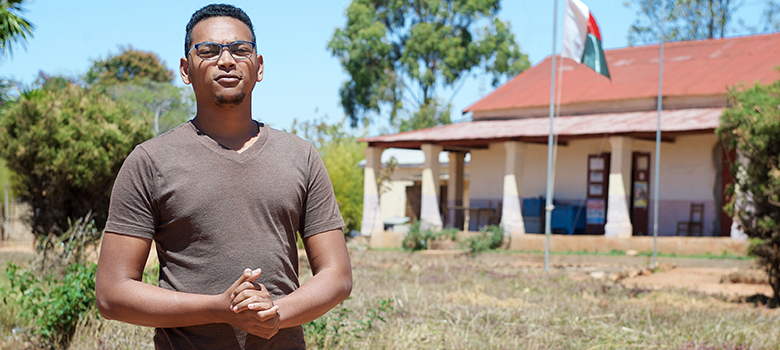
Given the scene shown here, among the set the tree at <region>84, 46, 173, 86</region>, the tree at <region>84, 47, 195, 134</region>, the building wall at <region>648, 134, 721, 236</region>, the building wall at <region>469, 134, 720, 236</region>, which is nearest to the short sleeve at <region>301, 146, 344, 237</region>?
the building wall at <region>469, 134, 720, 236</region>

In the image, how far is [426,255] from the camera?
58.4 ft

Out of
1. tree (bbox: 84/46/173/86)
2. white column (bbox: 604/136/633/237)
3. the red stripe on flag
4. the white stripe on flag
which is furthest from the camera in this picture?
tree (bbox: 84/46/173/86)

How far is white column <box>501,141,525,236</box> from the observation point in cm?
1906

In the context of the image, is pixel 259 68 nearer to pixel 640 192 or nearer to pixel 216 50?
pixel 216 50

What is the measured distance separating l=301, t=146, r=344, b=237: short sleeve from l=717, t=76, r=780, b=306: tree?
766 centimetres

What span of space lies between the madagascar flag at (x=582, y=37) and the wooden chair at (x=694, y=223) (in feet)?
18.0

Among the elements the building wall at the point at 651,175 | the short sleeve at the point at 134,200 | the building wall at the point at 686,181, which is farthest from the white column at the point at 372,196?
the short sleeve at the point at 134,200

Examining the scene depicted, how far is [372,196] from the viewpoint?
21766 mm

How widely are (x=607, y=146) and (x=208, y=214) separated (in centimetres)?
1906

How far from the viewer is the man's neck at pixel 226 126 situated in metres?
2.07

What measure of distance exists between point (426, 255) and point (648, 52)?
936cm

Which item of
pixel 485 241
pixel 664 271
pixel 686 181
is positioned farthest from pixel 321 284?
pixel 686 181

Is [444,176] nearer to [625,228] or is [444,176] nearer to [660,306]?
[625,228]

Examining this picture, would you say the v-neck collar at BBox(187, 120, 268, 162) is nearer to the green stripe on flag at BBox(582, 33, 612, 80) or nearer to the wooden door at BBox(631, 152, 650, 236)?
the green stripe on flag at BBox(582, 33, 612, 80)
